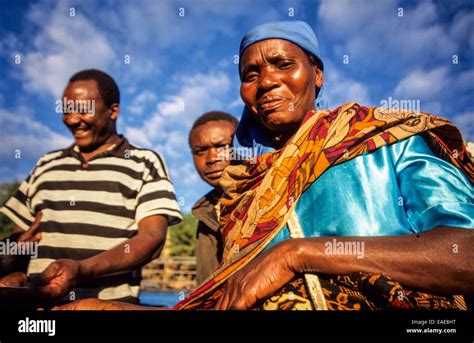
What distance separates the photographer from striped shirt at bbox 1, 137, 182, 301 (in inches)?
101

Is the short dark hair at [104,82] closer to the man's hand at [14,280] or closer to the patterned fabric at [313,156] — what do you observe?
the man's hand at [14,280]

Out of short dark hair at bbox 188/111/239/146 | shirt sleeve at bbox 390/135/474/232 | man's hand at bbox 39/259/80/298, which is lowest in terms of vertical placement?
man's hand at bbox 39/259/80/298

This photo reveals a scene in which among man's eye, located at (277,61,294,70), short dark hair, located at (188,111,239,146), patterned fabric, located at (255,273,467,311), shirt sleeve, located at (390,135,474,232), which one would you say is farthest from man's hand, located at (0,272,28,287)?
short dark hair, located at (188,111,239,146)

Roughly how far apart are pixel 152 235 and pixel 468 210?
196 centimetres

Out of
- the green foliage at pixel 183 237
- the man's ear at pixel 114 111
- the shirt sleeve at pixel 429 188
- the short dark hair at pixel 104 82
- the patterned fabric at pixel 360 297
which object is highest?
the green foliage at pixel 183 237

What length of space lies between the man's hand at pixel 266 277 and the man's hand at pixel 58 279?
3.21ft

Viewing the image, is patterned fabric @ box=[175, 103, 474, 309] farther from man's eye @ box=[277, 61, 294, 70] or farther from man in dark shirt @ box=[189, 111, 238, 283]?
man in dark shirt @ box=[189, 111, 238, 283]

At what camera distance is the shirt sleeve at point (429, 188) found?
132cm

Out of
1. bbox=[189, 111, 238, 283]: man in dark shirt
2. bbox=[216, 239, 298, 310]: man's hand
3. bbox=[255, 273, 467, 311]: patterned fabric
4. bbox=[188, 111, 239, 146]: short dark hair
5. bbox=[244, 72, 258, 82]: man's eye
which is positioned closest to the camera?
bbox=[255, 273, 467, 311]: patterned fabric

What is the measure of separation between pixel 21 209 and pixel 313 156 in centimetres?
252

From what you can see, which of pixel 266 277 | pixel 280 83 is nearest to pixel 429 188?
pixel 266 277

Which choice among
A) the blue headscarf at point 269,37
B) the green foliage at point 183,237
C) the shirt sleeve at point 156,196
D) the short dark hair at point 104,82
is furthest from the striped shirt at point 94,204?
the green foliage at point 183,237

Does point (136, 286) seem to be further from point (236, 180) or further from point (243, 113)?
point (243, 113)

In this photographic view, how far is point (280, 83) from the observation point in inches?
76.8
